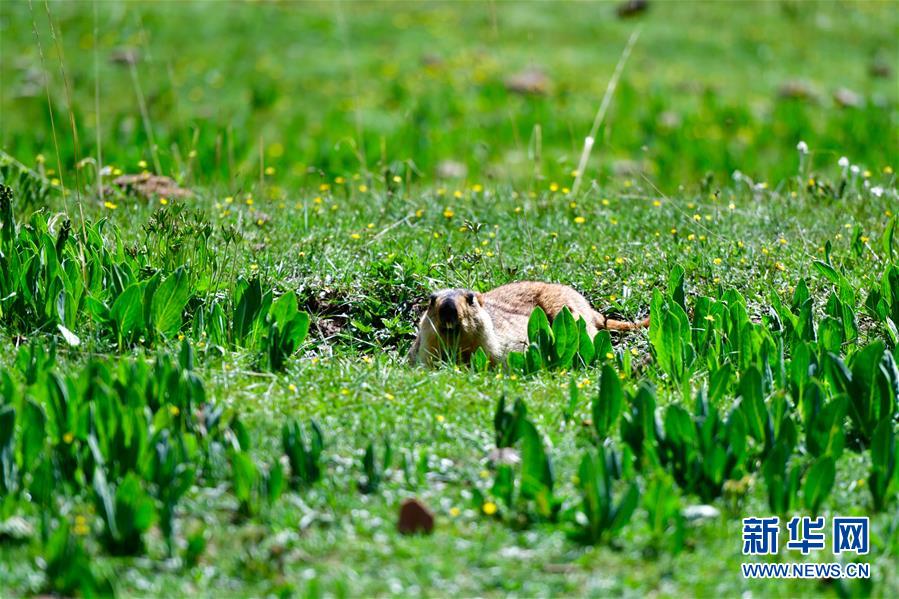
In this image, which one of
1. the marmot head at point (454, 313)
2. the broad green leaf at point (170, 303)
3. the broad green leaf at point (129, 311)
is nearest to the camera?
the broad green leaf at point (129, 311)

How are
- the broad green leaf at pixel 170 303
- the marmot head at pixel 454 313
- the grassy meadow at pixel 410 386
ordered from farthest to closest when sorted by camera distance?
the marmot head at pixel 454 313 < the broad green leaf at pixel 170 303 < the grassy meadow at pixel 410 386

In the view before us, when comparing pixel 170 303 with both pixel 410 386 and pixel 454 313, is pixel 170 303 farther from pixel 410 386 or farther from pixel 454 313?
pixel 454 313

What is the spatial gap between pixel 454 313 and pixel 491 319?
0.46 meters

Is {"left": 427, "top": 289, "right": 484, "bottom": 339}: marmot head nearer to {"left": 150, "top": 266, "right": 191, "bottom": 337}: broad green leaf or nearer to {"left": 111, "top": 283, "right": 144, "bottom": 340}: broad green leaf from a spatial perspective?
{"left": 150, "top": 266, "right": 191, "bottom": 337}: broad green leaf

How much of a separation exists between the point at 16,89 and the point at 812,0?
11.6m

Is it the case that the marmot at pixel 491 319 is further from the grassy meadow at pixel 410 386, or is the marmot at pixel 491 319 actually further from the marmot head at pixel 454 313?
the grassy meadow at pixel 410 386

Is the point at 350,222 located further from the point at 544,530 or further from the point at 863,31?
the point at 863,31

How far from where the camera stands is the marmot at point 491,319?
18.1 ft

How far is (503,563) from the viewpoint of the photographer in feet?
11.8

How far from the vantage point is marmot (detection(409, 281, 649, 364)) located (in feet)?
18.1

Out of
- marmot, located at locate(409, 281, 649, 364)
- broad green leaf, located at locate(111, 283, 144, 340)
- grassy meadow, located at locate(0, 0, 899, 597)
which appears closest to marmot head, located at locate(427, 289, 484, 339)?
marmot, located at locate(409, 281, 649, 364)

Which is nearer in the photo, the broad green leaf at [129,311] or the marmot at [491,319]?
the broad green leaf at [129,311]

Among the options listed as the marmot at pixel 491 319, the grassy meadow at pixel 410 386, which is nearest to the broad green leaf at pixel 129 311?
the grassy meadow at pixel 410 386

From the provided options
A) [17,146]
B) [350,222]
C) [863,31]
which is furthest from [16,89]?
[863,31]
